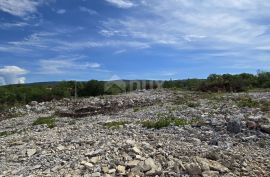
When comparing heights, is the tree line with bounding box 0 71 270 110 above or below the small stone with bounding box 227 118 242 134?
above

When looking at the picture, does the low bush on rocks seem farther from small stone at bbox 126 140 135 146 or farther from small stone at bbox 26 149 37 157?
small stone at bbox 26 149 37 157

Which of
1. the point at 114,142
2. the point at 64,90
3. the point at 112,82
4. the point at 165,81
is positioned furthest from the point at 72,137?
the point at 165,81

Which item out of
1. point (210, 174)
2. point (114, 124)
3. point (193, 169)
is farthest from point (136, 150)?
point (114, 124)

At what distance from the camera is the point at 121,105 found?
77.4 ft

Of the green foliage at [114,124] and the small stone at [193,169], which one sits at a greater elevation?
the green foliage at [114,124]

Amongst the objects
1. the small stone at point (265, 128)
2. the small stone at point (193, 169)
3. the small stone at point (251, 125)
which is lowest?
the small stone at point (193, 169)

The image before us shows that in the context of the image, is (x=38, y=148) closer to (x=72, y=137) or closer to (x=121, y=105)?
(x=72, y=137)

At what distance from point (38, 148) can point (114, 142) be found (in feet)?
7.42

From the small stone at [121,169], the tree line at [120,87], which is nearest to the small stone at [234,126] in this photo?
the small stone at [121,169]

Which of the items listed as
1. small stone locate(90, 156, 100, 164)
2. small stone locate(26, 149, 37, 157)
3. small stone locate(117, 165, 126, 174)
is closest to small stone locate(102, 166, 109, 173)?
small stone locate(117, 165, 126, 174)

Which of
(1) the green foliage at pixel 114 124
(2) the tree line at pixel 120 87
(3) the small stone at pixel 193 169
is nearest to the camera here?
(3) the small stone at pixel 193 169

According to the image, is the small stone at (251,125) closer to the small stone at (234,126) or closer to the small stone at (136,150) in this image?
the small stone at (234,126)

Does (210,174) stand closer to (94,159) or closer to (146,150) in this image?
(146,150)

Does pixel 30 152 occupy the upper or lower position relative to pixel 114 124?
lower
